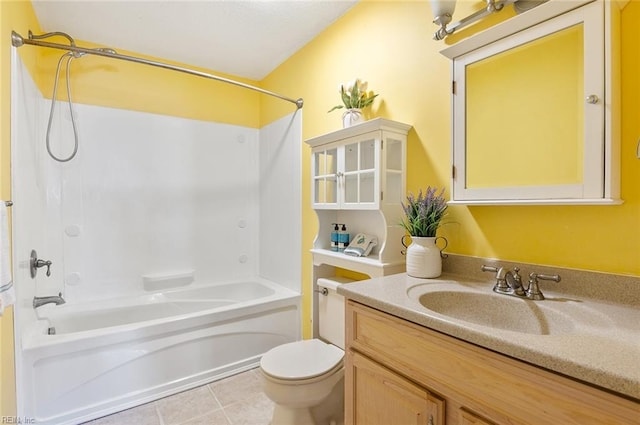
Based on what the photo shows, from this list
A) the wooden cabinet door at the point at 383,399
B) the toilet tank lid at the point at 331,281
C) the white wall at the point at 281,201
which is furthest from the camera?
the white wall at the point at 281,201

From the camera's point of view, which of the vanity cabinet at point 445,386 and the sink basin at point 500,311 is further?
the sink basin at point 500,311

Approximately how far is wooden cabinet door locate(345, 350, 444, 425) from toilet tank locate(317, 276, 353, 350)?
0.62 m

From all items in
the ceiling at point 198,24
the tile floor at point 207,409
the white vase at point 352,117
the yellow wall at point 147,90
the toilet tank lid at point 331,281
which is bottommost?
the tile floor at point 207,409

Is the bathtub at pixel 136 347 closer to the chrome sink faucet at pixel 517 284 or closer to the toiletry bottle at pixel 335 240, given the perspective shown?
the toiletry bottle at pixel 335 240

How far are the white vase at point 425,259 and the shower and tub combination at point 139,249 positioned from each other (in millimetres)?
1340

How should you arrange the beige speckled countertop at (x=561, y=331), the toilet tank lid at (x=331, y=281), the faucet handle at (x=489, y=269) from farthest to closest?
the toilet tank lid at (x=331, y=281) < the faucet handle at (x=489, y=269) < the beige speckled countertop at (x=561, y=331)

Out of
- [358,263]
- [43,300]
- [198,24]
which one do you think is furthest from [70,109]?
[358,263]

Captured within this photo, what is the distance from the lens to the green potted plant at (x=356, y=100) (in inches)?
70.4

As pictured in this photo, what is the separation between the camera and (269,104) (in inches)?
118

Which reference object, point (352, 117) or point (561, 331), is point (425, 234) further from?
point (352, 117)

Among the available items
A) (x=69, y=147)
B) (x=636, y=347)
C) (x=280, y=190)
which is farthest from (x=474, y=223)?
(x=69, y=147)

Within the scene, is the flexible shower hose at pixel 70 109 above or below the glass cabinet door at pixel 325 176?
above

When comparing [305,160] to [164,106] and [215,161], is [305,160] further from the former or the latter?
[164,106]

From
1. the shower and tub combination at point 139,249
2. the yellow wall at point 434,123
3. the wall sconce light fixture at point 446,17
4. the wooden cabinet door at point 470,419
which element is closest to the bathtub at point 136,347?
the shower and tub combination at point 139,249
